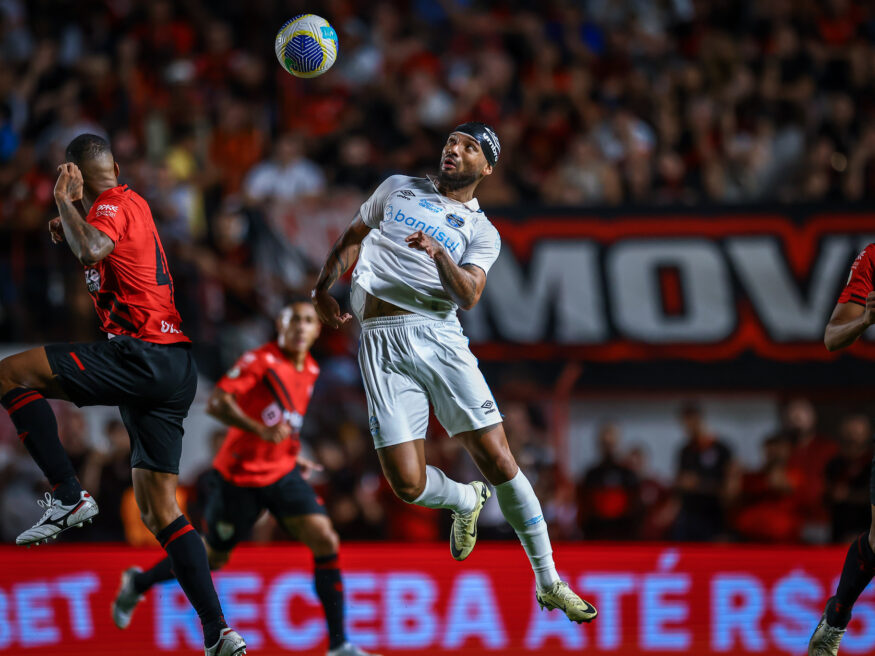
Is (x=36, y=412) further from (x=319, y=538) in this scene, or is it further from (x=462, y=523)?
(x=319, y=538)

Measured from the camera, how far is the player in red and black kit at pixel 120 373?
20.2ft

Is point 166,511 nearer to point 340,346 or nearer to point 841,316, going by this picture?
point 841,316

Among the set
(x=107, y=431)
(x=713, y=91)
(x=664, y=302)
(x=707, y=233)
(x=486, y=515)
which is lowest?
(x=486, y=515)

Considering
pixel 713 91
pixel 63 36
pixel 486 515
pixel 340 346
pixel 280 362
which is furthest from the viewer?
pixel 63 36

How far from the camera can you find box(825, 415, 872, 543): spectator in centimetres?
1086

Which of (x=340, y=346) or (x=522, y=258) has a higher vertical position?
(x=522, y=258)

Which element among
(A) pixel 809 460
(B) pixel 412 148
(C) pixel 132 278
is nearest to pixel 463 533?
(C) pixel 132 278

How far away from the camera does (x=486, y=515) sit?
1133cm

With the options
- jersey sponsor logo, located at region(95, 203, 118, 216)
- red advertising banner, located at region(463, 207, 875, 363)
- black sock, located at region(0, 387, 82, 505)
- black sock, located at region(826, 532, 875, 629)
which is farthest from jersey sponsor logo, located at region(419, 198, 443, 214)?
red advertising banner, located at region(463, 207, 875, 363)

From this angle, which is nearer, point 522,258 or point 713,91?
point 522,258

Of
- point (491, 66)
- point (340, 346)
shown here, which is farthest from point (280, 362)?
point (491, 66)

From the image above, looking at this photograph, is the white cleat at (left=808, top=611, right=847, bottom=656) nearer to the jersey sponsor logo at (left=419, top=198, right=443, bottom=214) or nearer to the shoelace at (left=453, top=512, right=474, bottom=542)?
the shoelace at (left=453, top=512, right=474, bottom=542)

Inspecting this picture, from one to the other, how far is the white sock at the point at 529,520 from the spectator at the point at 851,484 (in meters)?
5.18

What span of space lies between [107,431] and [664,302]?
632 cm
